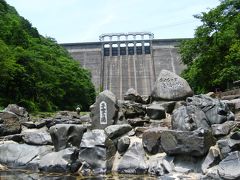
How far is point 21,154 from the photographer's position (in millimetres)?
14477

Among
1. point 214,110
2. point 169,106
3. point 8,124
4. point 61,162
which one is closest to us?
point 61,162

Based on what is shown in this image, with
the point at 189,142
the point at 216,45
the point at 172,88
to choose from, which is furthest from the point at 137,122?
the point at 216,45

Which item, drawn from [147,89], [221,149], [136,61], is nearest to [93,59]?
[136,61]

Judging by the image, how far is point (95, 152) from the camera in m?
13.2

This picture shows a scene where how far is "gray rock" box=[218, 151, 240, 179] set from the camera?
10.4 meters

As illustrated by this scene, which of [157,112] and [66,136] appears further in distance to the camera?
[157,112]

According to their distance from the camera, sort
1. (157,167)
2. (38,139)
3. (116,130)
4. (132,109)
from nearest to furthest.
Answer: (157,167), (116,130), (38,139), (132,109)

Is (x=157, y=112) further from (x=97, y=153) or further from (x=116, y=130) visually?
(x=97, y=153)

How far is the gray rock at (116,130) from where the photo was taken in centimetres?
1437

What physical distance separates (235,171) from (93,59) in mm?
73327

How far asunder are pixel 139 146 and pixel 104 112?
11.2 feet

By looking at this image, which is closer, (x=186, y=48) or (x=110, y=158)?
(x=110, y=158)

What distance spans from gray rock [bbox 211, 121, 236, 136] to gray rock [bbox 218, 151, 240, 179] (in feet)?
6.81

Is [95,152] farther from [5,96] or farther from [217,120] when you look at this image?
[5,96]
